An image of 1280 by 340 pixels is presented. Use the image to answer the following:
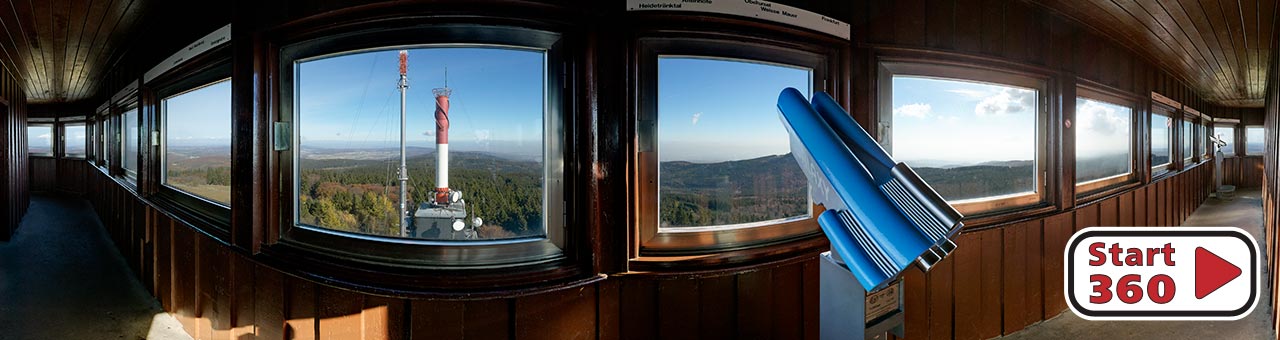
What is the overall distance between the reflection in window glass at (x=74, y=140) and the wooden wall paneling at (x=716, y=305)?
Result: 13.5 m

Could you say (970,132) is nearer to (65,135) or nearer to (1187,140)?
(1187,140)

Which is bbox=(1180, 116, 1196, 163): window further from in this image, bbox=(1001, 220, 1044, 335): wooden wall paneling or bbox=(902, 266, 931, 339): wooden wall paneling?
bbox=(902, 266, 931, 339): wooden wall paneling

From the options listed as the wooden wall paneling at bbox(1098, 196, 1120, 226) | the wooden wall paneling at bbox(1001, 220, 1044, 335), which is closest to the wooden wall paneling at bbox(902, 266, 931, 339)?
the wooden wall paneling at bbox(1001, 220, 1044, 335)

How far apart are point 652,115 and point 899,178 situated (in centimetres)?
110

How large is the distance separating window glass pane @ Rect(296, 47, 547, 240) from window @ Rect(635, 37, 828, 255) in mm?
436

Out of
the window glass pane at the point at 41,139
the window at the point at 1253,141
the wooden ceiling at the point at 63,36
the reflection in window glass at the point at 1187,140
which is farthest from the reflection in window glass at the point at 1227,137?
the window glass pane at the point at 41,139

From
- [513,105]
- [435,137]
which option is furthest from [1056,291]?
[435,137]

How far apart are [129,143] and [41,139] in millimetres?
10214

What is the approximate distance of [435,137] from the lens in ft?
6.25

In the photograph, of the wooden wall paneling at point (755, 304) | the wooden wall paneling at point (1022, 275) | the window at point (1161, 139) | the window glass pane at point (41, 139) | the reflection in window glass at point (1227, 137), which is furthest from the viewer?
the window glass pane at point (41, 139)

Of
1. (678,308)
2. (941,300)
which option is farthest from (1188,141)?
(678,308)

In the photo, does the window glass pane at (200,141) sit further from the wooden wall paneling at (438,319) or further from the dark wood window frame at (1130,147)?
the dark wood window frame at (1130,147)

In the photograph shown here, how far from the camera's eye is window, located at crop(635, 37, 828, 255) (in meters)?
1.91

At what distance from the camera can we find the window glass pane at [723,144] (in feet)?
6.36
